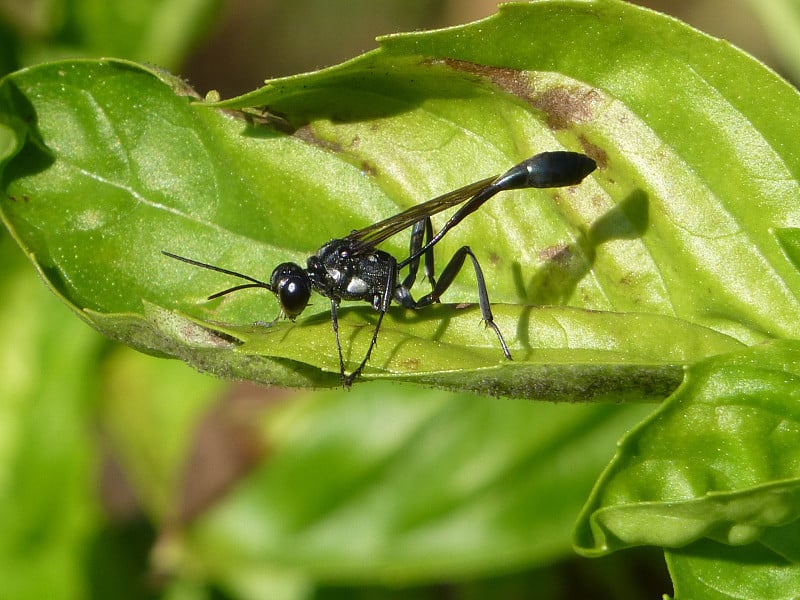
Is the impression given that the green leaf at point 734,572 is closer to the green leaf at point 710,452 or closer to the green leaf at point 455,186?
the green leaf at point 710,452

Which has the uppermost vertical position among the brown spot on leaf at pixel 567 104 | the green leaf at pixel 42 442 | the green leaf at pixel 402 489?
the brown spot on leaf at pixel 567 104

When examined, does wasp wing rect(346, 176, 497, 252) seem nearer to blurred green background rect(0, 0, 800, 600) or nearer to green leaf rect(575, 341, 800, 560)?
green leaf rect(575, 341, 800, 560)

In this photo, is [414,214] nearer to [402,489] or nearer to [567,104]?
[567,104]

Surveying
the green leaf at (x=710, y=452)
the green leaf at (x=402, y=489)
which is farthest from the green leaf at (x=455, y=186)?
the green leaf at (x=402, y=489)

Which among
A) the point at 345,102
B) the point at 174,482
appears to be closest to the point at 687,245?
the point at 345,102

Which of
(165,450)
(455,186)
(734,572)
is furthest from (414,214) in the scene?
(165,450)

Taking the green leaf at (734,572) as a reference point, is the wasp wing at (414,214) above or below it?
above

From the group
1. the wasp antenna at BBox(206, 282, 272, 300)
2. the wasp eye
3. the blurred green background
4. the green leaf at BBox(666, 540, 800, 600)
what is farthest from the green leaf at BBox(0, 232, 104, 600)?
the green leaf at BBox(666, 540, 800, 600)
